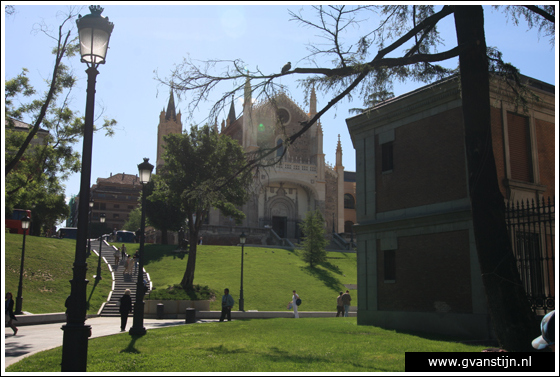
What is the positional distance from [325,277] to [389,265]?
17.4 meters

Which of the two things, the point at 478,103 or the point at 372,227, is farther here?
the point at 372,227

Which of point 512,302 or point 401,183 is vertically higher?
point 401,183

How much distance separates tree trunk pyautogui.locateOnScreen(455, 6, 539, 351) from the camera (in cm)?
729

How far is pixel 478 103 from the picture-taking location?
7.95m

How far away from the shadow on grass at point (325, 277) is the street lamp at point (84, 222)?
2575 centimetres

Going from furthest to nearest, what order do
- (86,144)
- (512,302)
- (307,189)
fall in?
(307,189) → (512,302) → (86,144)

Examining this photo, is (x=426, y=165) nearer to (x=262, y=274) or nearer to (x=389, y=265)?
(x=389, y=265)

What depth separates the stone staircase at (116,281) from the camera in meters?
24.4

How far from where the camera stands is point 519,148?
49.6 ft

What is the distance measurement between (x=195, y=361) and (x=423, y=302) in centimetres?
888

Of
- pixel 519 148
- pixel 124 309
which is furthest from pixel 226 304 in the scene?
pixel 519 148

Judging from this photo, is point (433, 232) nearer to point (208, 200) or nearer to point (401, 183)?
point (401, 183)

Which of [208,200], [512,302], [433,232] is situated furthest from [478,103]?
[433,232]

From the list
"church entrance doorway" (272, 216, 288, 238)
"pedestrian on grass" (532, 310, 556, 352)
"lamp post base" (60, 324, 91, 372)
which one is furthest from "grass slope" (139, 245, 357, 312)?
"pedestrian on grass" (532, 310, 556, 352)
